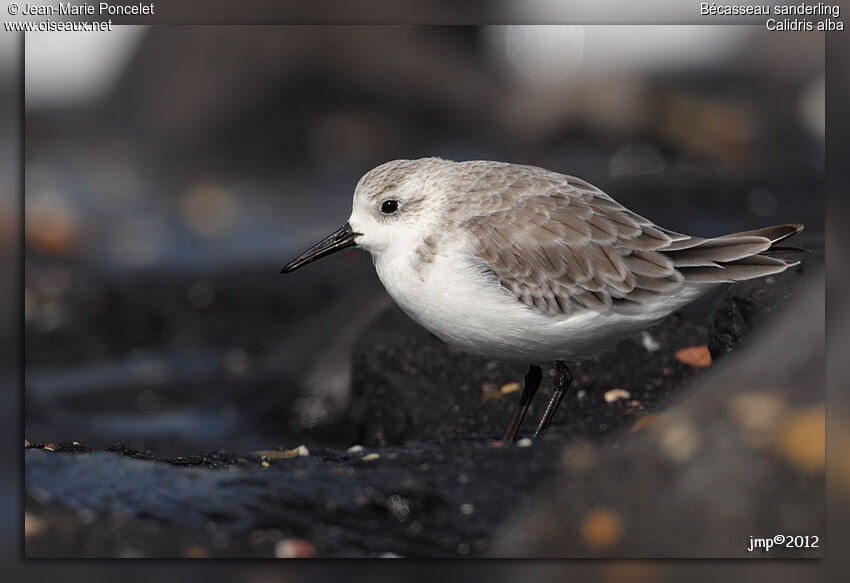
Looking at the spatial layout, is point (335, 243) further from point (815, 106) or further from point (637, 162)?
point (637, 162)

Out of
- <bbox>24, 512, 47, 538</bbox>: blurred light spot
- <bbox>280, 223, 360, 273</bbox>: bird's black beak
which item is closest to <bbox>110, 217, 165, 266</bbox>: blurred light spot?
<bbox>280, 223, 360, 273</bbox>: bird's black beak

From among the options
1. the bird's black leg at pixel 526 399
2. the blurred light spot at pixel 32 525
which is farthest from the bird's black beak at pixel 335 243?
the blurred light spot at pixel 32 525

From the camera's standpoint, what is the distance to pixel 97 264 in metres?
8.10

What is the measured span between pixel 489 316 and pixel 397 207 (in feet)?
2.37

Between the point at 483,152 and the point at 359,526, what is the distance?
4071 mm

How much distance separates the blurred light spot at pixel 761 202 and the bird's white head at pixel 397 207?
3434mm

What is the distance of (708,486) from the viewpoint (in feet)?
14.3

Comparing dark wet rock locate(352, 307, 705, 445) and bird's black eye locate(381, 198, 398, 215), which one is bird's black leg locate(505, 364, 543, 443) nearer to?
dark wet rock locate(352, 307, 705, 445)

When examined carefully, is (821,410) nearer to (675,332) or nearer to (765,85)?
(675,332)

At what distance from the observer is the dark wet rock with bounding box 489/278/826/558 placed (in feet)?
14.3

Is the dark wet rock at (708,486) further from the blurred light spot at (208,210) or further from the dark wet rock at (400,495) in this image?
the blurred light spot at (208,210)

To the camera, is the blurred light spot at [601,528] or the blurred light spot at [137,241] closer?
the blurred light spot at [601,528]

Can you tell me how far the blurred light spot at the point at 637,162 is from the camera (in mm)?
7984

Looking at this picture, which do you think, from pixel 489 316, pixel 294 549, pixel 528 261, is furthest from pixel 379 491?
pixel 528 261
